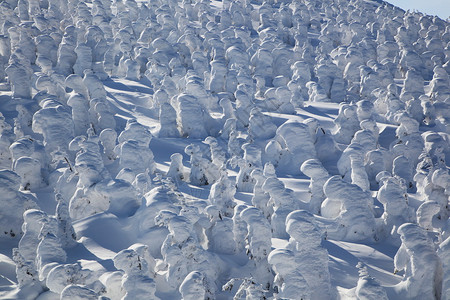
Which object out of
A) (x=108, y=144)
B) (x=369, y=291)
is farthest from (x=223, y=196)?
(x=369, y=291)

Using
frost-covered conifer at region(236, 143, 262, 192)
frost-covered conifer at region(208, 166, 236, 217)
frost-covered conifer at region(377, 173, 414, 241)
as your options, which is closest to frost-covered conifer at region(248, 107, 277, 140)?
frost-covered conifer at region(236, 143, 262, 192)

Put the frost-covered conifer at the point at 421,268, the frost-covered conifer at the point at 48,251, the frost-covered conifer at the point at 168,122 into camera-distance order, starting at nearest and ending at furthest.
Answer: the frost-covered conifer at the point at 48,251, the frost-covered conifer at the point at 421,268, the frost-covered conifer at the point at 168,122

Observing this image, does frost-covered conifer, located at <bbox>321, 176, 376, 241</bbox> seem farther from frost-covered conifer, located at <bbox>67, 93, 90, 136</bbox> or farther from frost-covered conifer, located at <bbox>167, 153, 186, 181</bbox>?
frost-covered conifer, located at <bbox>67, 93, 90, 136</bbox>

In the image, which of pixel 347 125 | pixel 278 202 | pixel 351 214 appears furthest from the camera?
pixel 347 125

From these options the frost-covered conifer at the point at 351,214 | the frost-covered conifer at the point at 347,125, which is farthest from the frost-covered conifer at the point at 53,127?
the frost-covered conifer at the point at 347,125

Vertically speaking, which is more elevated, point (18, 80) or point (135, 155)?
point (135, 155)

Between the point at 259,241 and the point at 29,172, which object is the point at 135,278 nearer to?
the point at 259,241

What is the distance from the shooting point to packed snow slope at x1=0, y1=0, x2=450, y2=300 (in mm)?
6727

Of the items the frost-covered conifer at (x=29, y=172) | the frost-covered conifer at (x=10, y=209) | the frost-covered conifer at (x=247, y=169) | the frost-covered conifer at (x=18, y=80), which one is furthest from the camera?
the frost-covered conifer at (x=18, y=80)

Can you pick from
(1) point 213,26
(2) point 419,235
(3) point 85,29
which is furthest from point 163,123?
(1) point 213,26

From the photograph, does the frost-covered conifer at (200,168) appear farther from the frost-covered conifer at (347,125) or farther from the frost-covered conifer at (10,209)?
the frost-covered conifer at (347,125)

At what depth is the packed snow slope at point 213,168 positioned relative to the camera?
673cm

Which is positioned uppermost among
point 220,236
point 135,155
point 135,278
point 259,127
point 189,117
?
point 135,278

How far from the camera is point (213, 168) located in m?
10.5
